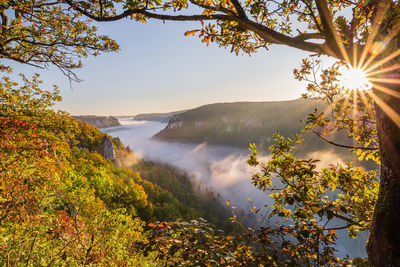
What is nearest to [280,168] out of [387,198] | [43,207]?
[387,198]

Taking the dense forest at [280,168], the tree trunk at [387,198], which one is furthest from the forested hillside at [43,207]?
the tree trunk at [387,198]

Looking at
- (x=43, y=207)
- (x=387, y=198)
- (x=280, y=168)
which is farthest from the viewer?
(x=43, y=207)

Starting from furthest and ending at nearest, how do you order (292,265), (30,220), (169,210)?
(169,210)
(30,220)
(292,265)

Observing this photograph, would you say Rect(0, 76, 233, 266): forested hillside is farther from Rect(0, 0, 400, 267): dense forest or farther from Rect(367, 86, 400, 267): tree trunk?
Rect(367, 86, 400, 267): tree trunk

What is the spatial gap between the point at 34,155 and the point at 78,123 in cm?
715

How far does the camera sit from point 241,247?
3793 mm

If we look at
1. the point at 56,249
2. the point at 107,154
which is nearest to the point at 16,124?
the point at 56,249

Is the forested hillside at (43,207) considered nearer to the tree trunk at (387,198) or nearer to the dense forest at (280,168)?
the dense forest at (280,168)

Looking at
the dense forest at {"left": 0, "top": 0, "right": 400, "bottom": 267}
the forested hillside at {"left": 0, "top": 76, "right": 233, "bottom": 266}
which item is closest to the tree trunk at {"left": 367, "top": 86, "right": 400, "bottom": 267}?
the dense forest at {"left": 0, "top": 0, "right": 400, "bottom": 267}

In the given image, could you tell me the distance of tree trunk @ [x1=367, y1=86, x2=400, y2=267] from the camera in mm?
1789

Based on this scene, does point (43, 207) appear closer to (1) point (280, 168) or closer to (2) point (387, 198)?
(1) point (280, 168)

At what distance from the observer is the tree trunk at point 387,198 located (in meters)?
1.79

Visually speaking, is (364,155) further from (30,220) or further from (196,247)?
(30,220)

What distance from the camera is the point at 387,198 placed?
193cm
